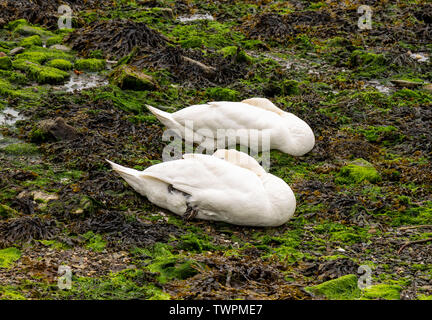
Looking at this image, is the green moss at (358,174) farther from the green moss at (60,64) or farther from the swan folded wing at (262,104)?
the green moss at (60,64)

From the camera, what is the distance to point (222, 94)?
1201 centimetres

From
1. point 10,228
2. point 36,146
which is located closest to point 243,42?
point 36,146

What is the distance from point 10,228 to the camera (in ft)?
24.2

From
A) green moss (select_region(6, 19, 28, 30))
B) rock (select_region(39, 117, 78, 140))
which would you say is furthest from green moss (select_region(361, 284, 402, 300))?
green moss (select_region(6, 19, 28, 30))

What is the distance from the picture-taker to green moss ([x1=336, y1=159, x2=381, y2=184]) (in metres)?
9.45

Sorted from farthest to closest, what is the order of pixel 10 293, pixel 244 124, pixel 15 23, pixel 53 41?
pixel 15 23, pixel 53 41, pixel 244 124, pixel 10 293

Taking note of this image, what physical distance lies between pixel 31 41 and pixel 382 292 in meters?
9.65

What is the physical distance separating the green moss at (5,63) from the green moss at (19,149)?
10.1ft

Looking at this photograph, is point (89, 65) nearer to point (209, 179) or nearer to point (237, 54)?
point (237, 54)

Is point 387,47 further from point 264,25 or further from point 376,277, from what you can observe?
point 376,277

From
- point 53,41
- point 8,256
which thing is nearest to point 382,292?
point 8,256

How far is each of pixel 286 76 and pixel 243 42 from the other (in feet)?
6.87

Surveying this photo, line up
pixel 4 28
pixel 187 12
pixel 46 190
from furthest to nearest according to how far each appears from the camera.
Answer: pixel 187 12 < pixel 4 28 < pixel 46 190

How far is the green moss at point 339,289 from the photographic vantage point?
6.39 metres
